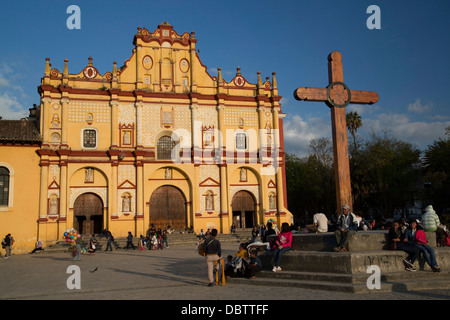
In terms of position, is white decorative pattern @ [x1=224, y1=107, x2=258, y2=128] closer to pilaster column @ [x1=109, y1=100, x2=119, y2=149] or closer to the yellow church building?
the yellow church building

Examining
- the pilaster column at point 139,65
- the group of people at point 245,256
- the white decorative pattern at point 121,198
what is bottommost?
the group of people at point 245,256

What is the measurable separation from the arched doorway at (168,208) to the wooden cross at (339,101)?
877 inches

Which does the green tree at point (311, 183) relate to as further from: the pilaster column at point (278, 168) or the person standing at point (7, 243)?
the person standing at point (7, 243)

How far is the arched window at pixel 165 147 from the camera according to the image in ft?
107

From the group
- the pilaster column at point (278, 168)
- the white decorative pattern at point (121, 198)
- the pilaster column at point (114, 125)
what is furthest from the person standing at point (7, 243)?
the pilaster column at point (278, 168)

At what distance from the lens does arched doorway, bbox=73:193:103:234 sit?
3055cm

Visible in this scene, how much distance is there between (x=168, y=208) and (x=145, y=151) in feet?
16.7

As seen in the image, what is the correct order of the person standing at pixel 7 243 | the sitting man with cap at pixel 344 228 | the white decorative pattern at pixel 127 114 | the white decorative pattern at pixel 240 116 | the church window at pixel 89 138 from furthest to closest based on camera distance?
the white decorative pattern at pixel 240 116, the white decorative pattern at pixel 127 114, the church window at pixel 89 138, the person standing at pixel 7 243, the sitting man with cap at pixel 344 228

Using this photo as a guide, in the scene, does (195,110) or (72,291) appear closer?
(72,291)

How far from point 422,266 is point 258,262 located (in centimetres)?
445

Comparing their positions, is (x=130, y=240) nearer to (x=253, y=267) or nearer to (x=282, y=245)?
(x=253, y=267)

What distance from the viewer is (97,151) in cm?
3094
